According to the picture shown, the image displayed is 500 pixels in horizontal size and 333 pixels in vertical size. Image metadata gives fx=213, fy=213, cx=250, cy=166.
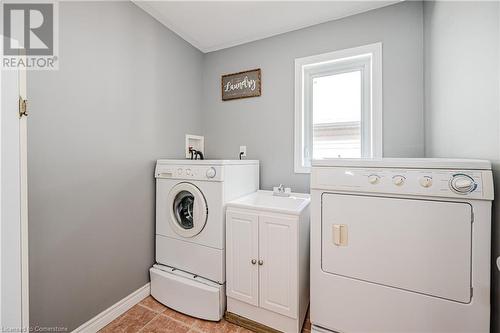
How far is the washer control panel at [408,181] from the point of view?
0.95 metres

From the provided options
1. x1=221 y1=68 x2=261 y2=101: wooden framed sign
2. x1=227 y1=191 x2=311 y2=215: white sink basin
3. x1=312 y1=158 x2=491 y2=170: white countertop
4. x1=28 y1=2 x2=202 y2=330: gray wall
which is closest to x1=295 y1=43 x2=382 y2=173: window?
x1=227 y1=191 x2=311 y2=215: white sink basin

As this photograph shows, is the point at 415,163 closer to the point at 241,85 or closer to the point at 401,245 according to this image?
the point at 401,245

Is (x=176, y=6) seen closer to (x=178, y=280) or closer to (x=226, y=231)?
(x=226, y=231)

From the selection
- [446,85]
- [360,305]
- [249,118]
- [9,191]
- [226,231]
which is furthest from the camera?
[249,118]

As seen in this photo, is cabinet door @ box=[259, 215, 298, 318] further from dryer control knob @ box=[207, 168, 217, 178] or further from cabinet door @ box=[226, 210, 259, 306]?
dryer control knob @ box=[207, 168, 217, 178]

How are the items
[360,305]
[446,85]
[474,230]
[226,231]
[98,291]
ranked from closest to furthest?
[474,230]
[360,305]
[446,85]
[98,291]
[226,231]

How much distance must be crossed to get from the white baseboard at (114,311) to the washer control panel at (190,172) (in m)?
1.02

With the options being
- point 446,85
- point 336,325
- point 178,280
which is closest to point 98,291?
point 178,280

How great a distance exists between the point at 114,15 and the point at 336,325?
2676 mm

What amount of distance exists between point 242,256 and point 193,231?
0.46 m

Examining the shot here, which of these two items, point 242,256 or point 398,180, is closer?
point 398,180

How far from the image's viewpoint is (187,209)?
191 cm

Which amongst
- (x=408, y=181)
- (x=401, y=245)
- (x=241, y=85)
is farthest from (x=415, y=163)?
(x=241, y=85)

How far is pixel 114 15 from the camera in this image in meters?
1.67
